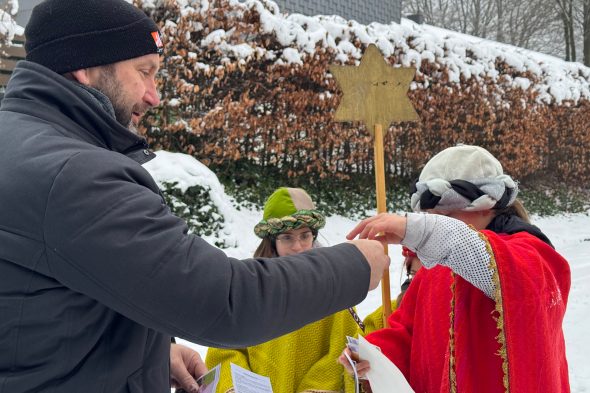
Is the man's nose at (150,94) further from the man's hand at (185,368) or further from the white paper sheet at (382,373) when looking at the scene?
the white paper sheet at (382,373)

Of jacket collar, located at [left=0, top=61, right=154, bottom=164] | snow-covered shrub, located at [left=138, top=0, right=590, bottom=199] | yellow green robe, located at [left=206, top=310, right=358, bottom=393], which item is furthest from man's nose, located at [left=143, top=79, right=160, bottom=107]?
snow-covered shrub, located at [left=138, top=0, right=590, bottom=199]

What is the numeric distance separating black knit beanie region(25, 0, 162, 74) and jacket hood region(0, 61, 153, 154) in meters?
0.08

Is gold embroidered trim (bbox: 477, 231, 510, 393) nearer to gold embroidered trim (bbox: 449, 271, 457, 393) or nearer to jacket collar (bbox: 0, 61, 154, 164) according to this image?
gold embroidered trim (bbox: 449, 271, 457, 393)

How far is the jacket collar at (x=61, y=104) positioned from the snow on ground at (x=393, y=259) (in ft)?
11.2

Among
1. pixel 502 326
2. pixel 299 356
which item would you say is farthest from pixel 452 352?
pixel 299 356

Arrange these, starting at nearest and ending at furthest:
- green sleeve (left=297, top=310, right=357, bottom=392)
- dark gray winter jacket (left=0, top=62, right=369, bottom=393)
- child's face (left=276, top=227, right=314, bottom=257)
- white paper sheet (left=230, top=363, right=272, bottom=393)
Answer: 1. dark gray winter jacket (left=0, top=62, right=369, bottom=393)
2. white paper sheet (left=230, top=363, right=272, bottom=393)
3. green sleeve (left=297, top=310, right=357, bottom=392)
4. child's face (left=276, top=227, right=314, bottom=257)

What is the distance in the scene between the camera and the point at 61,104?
119 centimetres

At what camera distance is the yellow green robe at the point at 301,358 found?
2.61 meters

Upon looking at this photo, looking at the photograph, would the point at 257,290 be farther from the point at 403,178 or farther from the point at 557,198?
the point at 557,198

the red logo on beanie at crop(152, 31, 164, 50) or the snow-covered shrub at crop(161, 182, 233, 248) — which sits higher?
the red logo on beanie at crop(152, 31, 164, 50)

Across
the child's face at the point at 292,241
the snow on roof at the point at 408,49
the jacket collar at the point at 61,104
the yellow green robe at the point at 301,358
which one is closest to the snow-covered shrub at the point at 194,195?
the snow on roof at the point at 408,49

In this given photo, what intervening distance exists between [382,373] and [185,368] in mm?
659

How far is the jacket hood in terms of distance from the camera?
1175 mm

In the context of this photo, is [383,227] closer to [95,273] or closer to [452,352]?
[452,352]
